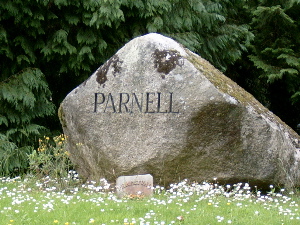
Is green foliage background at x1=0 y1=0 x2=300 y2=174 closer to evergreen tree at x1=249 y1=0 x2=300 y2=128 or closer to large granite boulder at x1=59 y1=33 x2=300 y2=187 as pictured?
evergreen tree at x1=249 y1=0 x2=300 y2=128

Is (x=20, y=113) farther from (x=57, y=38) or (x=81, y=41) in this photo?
(x=81, y=41)

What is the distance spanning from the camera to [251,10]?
11.3 m

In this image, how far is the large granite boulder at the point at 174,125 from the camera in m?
6.55

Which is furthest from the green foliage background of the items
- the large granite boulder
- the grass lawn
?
the grass lawn

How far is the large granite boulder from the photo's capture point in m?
6.55

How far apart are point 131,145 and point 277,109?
261 inches

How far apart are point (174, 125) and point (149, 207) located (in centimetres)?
172

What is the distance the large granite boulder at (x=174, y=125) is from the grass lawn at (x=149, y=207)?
0.31m

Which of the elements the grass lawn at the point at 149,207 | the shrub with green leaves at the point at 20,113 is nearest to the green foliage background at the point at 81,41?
the shrub with green leaves at the point at 20,113

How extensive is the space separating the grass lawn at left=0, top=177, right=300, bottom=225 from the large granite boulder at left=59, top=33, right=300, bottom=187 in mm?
309

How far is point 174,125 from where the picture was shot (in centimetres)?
661

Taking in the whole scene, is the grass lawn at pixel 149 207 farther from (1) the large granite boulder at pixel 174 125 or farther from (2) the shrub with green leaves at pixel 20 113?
(2) the shrub with green leaves at pixel 20 113

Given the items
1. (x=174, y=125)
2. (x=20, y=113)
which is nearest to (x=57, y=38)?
(x=20, y=113)

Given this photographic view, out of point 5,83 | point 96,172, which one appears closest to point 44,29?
point 5,83
